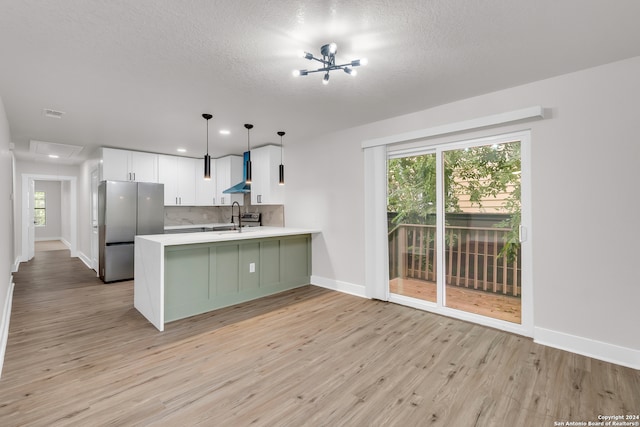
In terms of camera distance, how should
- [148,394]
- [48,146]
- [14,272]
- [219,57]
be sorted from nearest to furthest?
[148,394] < [219,57] < [48,146] < [14,272]

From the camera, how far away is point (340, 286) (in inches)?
179

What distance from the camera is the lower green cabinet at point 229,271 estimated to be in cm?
341

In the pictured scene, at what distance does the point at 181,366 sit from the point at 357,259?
260 cm

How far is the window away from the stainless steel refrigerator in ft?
26.7

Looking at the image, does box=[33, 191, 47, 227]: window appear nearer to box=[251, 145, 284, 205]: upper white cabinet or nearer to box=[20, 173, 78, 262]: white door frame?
box=[20, 173, 78, 262]: white door frame

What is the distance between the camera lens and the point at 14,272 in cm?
586

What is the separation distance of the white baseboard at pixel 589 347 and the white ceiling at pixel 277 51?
7.62ft

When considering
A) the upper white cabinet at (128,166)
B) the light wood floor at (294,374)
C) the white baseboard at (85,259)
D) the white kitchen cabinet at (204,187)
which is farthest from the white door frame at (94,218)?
the light wood floor at (294,374)

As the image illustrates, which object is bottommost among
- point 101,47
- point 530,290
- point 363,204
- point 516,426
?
point 516,426

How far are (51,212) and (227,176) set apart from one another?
9.55m

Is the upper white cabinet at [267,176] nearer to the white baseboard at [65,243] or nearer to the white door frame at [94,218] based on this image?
the white door frame at [94,218]

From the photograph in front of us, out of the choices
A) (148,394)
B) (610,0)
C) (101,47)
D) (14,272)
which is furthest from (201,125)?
(14,272)

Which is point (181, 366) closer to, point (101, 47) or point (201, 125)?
point (101, 47)

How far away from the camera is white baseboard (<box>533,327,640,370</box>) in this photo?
240 cm
